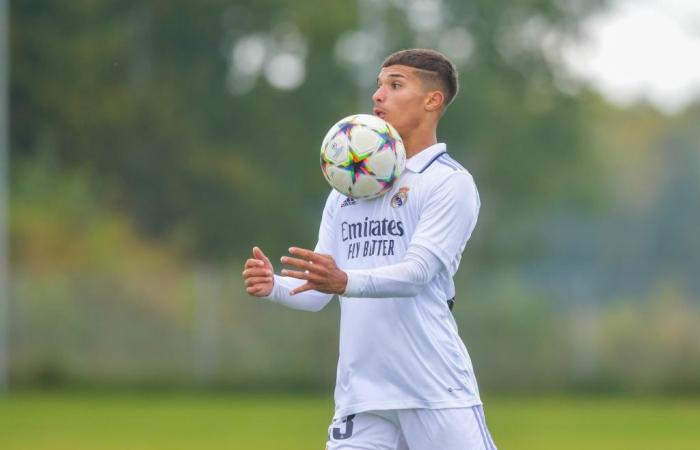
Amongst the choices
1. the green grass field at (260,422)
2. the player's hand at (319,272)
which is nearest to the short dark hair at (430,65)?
the player's hand at (319,272)

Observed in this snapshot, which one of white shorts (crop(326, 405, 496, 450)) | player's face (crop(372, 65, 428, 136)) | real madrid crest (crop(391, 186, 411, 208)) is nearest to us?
white shorts (crop(326, 405, 496, 450))

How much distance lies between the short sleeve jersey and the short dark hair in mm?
366

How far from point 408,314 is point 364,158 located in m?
0.75

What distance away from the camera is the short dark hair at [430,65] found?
696 cm

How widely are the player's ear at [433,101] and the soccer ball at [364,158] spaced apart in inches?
10.2

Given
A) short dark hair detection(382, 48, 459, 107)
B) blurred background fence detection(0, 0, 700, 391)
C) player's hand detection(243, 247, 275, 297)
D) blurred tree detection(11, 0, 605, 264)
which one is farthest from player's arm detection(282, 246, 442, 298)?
blurred tree detection(11, 0, 605, 264)

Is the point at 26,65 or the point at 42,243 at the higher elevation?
the point at 26,65

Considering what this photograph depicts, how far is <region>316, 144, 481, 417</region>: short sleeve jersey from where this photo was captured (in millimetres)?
6672

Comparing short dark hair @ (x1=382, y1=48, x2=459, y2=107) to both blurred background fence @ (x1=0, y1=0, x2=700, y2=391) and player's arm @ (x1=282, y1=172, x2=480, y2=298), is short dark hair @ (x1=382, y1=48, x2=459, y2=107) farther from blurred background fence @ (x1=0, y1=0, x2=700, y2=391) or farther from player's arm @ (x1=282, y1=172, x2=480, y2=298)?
blurred background fence @ (x1=0, y1=0, x2=700, y2=391)

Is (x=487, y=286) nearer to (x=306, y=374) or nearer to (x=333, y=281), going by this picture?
(x=306, y=374)

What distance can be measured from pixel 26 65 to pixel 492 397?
730 inches

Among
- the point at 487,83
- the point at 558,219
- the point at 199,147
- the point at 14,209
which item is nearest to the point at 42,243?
the point at 14,209

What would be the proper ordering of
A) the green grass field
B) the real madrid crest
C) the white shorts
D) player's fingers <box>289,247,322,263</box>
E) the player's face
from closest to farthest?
player's fingers <box>289,247,322,263</box>, the white shorts, the real madrid crest, the player's face, the green grass field

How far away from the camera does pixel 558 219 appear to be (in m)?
47.4
